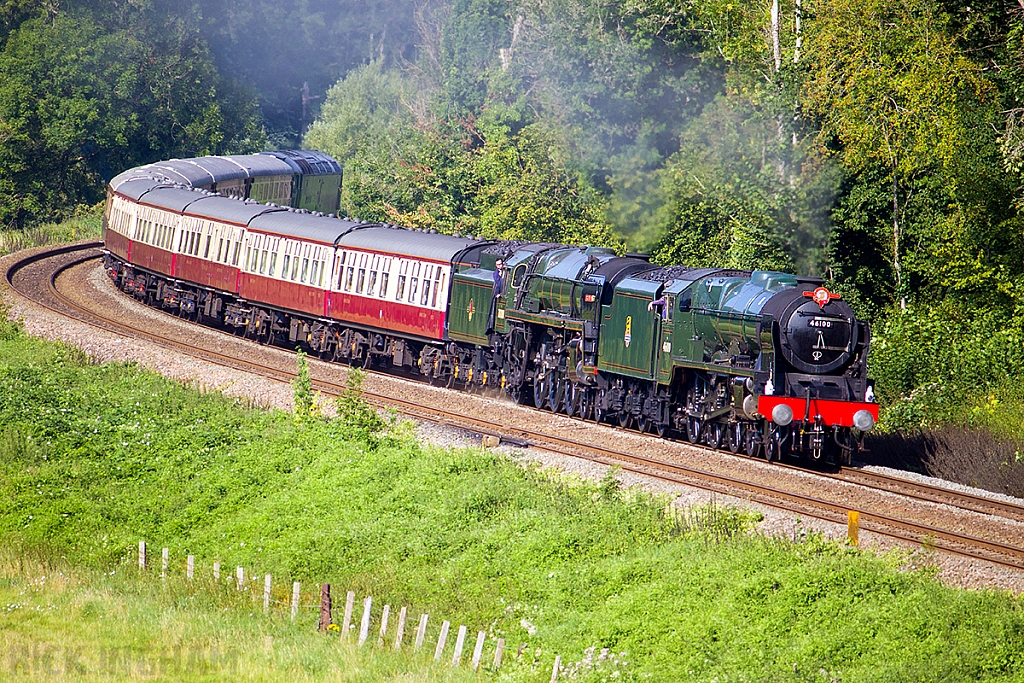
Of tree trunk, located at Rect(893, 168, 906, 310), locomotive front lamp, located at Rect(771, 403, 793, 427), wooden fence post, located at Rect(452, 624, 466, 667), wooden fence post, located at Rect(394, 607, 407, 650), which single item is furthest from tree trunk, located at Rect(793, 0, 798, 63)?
wooden fence post, located at Rect(452, 624, 466, 667)

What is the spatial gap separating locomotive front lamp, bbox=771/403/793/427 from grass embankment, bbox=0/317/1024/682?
3162 millimetres

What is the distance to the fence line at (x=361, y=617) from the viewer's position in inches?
558

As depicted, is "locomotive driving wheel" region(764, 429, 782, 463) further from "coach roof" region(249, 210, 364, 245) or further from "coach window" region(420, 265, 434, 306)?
"coach roof" region(249, 210, 364, 245)

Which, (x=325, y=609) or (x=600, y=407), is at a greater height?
→ (x=600, y=407)

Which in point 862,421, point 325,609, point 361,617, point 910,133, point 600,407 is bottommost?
point 361,617

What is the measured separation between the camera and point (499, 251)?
1108 inches

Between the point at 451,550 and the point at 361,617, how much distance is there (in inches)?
83.2

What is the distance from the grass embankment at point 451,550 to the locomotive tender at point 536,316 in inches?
153

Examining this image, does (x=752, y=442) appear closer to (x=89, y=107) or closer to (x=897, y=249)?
(x=897, y=249)

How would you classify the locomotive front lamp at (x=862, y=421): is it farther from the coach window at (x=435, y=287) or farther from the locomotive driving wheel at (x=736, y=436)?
the coach window at (x=435, y=287)

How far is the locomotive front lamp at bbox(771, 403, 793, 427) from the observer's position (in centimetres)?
1998

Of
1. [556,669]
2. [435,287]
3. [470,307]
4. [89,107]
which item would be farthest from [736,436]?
[89,107]

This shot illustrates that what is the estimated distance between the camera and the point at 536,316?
85.6 feet

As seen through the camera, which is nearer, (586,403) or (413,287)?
(586,403)
